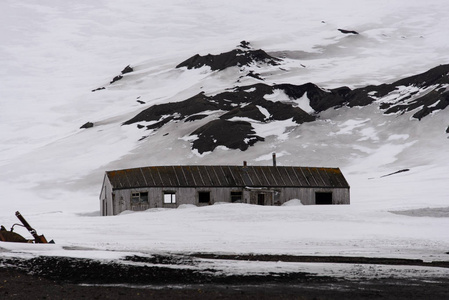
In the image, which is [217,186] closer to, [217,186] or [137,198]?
[217,186]

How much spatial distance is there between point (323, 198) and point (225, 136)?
95.1 metres

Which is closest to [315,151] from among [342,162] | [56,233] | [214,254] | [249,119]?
[342,162]

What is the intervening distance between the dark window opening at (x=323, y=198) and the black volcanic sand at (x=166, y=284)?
36.1m

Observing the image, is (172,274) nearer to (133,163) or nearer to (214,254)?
(214,254)

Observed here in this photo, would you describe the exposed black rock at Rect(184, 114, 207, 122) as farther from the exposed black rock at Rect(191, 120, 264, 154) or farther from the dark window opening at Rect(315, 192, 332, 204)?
the dark window opening at Rect(315, 192, 332, 204)

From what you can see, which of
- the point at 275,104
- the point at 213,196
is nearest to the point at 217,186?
the point at 213,196

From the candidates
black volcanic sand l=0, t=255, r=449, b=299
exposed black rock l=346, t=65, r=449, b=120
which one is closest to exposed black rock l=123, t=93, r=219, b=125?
exposed black rock l=346, t=65, r=449, b=120

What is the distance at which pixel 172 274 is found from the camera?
22.8m

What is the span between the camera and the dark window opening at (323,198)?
6025 centimetres

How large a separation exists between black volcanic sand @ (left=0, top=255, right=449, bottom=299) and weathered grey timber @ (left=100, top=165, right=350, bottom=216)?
31655mm

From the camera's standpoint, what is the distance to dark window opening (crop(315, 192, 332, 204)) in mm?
60250

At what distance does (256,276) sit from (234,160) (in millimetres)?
119238

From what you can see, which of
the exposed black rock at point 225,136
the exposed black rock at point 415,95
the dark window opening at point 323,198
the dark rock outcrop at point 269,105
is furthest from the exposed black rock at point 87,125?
the dark window opening at point 323,198

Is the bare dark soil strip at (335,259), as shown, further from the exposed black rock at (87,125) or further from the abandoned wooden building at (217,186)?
the exposed black rock at (87,125)
